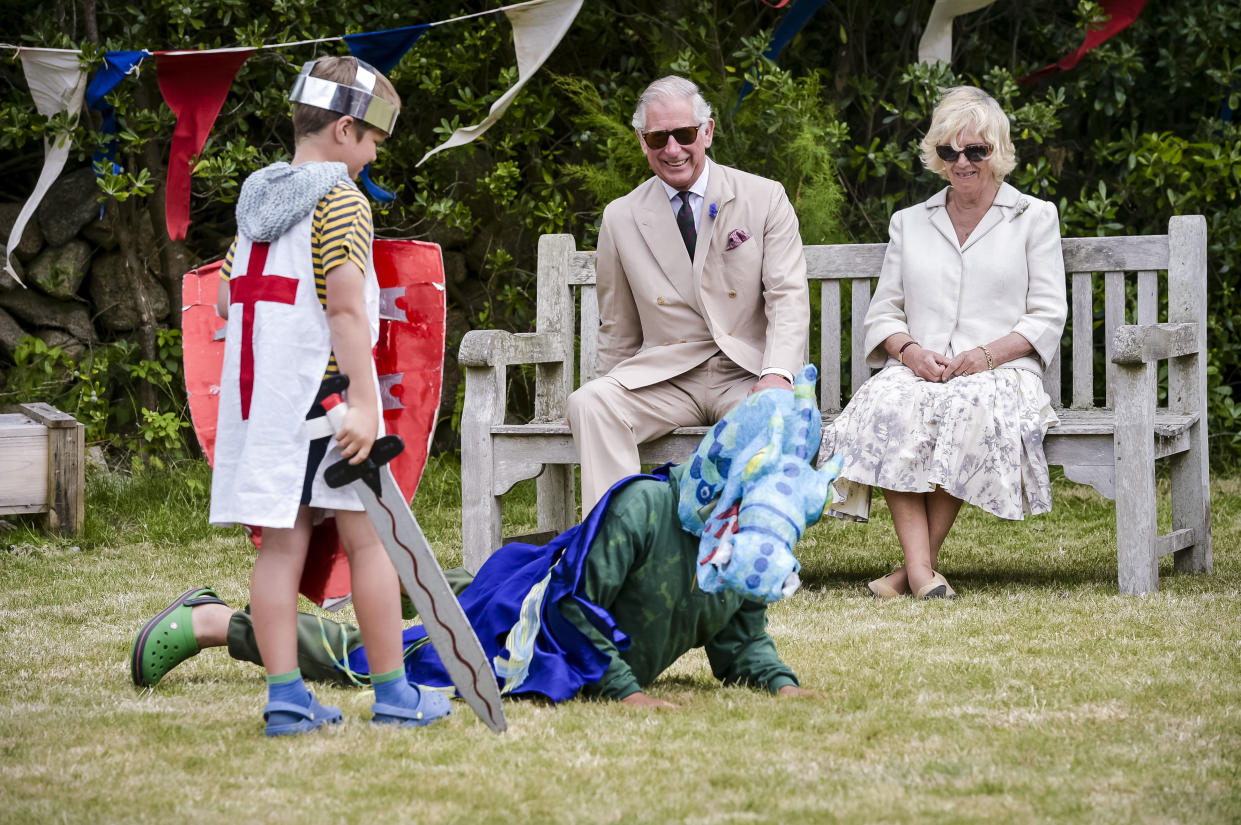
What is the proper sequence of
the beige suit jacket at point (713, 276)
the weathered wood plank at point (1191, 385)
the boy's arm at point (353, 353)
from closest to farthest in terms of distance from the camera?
the boy's arm at point (353, 353) < the beige suit jacket at point (713, 276) < the weathered wood plank at point (1191, 385)

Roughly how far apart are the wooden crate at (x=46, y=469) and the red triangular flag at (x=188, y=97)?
0.89 m

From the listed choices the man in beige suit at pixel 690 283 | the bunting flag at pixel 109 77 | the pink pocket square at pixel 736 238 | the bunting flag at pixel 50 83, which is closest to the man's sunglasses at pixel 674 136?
the man in beige suit at pixel 690 283

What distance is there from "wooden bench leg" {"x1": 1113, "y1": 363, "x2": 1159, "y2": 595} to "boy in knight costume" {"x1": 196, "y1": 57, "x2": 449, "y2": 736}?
217 cm

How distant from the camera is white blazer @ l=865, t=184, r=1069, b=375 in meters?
4.22

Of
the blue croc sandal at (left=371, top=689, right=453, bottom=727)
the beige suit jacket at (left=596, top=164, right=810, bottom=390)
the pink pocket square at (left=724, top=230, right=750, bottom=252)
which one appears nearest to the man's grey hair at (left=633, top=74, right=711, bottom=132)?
the beige suit jacket at (left=596, top=164, right=810, bottom=390)

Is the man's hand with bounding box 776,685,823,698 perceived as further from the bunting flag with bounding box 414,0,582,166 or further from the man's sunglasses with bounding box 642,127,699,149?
the bunting flag with bounding box 414,0,582,166

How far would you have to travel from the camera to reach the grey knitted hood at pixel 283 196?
2475mm

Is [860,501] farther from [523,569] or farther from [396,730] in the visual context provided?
[396,730]

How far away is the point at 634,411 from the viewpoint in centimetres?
400

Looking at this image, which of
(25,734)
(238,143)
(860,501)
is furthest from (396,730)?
(238,143)

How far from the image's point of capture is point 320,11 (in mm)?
6344

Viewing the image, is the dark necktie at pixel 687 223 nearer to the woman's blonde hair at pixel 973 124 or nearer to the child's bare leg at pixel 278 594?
the woman's blonde hair at pixel 973 124

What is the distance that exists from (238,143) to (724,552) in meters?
4.38

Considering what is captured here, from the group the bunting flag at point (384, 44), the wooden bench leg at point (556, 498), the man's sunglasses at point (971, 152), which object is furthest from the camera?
the bunting flag at point (384, 44)
